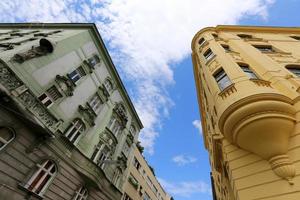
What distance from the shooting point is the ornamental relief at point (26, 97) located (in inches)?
464

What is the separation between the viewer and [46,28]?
971 inches

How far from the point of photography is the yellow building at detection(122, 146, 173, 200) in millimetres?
25594

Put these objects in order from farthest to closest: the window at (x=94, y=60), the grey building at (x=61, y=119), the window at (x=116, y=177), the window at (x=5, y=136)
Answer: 1. the window at (x=94, y=60)
2. the window at (x=116, y=177)
3. the grey building at (x=61, y=119)
4. the window at (x=5, y=136)

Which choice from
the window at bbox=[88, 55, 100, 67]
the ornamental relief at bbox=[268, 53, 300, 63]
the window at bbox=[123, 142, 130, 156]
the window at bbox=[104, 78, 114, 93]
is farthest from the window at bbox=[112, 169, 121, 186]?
the ornamental relief at bbox=[268, 53, 300, 63]

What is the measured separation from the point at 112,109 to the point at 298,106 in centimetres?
1774

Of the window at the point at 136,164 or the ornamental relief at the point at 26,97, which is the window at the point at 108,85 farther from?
the window at the point at 136,164

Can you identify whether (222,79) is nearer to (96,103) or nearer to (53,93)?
(53,93)

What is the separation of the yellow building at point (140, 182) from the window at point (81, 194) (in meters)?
7.18

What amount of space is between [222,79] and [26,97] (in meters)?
11.3

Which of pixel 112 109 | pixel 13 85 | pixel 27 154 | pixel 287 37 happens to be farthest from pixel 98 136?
pixel 287 37

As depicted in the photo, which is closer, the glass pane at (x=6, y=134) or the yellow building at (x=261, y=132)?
Result: the yellow building at (x=261, y=132)

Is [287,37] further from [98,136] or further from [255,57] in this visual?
[98,136]

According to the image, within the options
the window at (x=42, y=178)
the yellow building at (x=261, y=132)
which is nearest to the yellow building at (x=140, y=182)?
the window at (x=42, y=178)

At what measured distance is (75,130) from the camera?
16.8 meters
